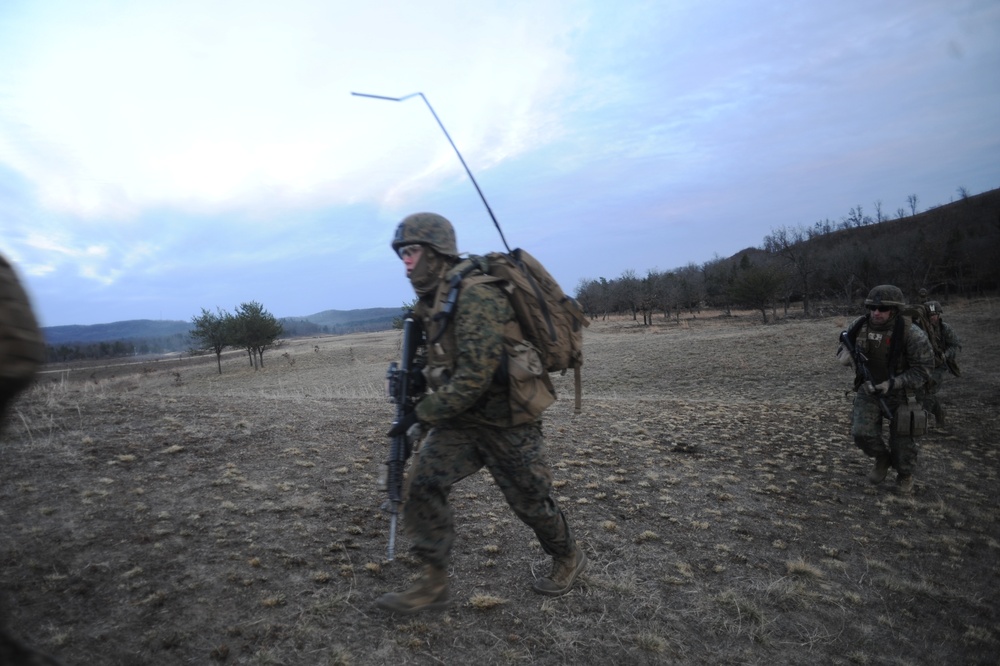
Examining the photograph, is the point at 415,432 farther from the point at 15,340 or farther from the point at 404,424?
the point at 15,340

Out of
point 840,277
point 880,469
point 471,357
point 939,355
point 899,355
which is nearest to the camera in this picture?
point 471,357

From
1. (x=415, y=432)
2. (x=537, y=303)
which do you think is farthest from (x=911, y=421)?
(x=415, y=432)

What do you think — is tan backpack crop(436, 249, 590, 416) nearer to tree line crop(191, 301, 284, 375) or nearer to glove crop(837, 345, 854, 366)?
glove crop(837, 345, 854, 366)

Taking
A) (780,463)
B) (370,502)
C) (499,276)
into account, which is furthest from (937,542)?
(370,502)

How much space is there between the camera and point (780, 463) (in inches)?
285

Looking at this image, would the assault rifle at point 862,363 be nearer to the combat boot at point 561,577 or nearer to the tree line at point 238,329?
the combat boot at point 561,577

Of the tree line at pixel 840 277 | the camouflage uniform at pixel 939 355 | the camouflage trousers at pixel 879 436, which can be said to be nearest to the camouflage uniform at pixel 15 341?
the camouflage trousers at pixel 879 436

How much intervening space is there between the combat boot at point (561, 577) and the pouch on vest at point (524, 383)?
1.18 metres

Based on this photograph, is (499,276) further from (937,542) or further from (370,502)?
→ (937,542)

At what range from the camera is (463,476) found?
331cm

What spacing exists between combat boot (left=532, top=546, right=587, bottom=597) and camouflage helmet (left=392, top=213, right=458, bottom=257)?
2.28 metres

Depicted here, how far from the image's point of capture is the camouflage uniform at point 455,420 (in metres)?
3.04

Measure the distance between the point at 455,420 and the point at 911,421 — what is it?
5.70m

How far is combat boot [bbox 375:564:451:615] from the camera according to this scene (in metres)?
3.23
